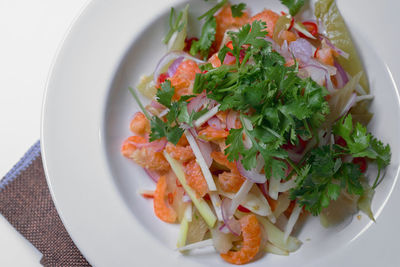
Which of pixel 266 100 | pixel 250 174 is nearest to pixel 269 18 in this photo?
pixel 266 100

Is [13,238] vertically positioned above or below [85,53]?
below

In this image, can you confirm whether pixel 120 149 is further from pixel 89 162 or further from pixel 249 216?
pixel 249 216

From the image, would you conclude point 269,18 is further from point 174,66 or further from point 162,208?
point 162,208

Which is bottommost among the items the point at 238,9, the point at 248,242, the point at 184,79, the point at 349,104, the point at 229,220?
the point at 248,242

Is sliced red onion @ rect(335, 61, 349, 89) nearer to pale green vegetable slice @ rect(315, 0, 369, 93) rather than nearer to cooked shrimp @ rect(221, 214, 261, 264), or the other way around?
pale green vegetable slice @ rect(315, 0, 369, 93)

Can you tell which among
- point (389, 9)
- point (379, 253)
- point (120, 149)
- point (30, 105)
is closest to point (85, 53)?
point (120, 149)
